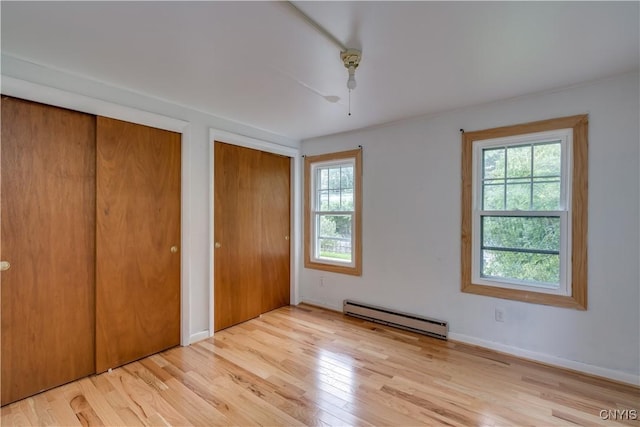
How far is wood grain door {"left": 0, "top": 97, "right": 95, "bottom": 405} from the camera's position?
1957 millimetres

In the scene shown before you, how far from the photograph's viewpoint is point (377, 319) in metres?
3.39

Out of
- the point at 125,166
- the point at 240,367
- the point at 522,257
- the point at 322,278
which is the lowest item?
the point at 240,367

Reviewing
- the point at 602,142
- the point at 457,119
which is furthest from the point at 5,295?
the point at 602,142

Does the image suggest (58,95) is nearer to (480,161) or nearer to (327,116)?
(327,116)

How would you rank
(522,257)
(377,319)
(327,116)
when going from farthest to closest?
(377,319)
(327,116)
(522,257)

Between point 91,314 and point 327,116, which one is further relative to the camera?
point 327,116

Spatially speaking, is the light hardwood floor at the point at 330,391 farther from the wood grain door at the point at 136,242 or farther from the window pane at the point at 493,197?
the window pane at the point at 493,197

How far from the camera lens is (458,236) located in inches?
115

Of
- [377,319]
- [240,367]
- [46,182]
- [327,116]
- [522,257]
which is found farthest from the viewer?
[377,319]

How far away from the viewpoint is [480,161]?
2842 mm

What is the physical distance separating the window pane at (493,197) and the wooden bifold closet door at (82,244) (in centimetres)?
301

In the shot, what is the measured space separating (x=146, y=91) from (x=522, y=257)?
144 inches

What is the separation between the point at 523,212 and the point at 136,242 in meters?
3.46

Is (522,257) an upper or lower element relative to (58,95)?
lower
